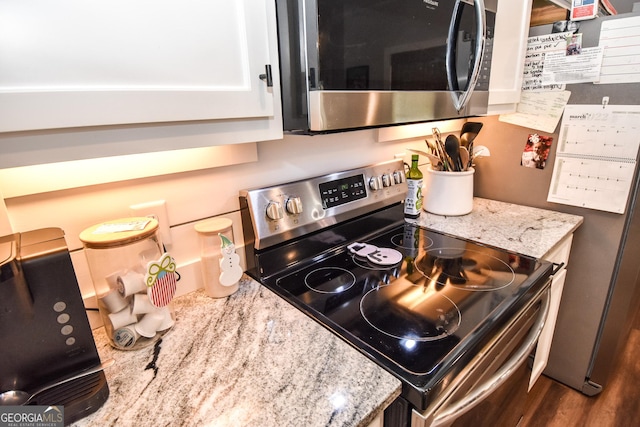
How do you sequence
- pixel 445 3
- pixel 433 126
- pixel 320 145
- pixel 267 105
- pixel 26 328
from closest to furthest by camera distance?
1. pixel 26 328
2. pixel 267 105
3. pixel 445 3
4. pixel 320 145
5. pixel 433 126

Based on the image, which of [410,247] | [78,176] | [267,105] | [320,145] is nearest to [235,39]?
[267,105]

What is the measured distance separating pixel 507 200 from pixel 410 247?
686 mm

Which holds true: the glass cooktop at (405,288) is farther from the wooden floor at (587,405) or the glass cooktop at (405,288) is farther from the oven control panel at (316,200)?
the wooden floor at (587,405)

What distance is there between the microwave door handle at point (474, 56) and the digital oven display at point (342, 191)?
380 mm

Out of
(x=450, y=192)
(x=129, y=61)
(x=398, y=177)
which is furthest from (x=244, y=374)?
(x=450, y=192)

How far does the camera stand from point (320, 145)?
3.62 ft

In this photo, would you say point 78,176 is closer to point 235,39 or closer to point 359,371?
point 235,39

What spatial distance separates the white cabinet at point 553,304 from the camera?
1.22 m

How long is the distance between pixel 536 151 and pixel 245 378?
136 cm

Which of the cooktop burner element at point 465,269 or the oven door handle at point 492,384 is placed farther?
the cooktop burner element at point 465,269

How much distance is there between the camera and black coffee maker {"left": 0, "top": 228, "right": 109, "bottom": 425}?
490 mm

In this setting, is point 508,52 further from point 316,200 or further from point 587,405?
point 587,405

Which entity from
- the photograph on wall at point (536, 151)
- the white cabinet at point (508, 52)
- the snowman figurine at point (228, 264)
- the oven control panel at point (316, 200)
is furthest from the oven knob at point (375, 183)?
the photograph on wall at point (536, 151)

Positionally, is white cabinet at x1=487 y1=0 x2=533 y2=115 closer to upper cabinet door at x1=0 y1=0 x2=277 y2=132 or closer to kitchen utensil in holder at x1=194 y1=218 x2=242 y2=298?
upper cabinet door at x1=0 y1=0 x2=277 y2=132
